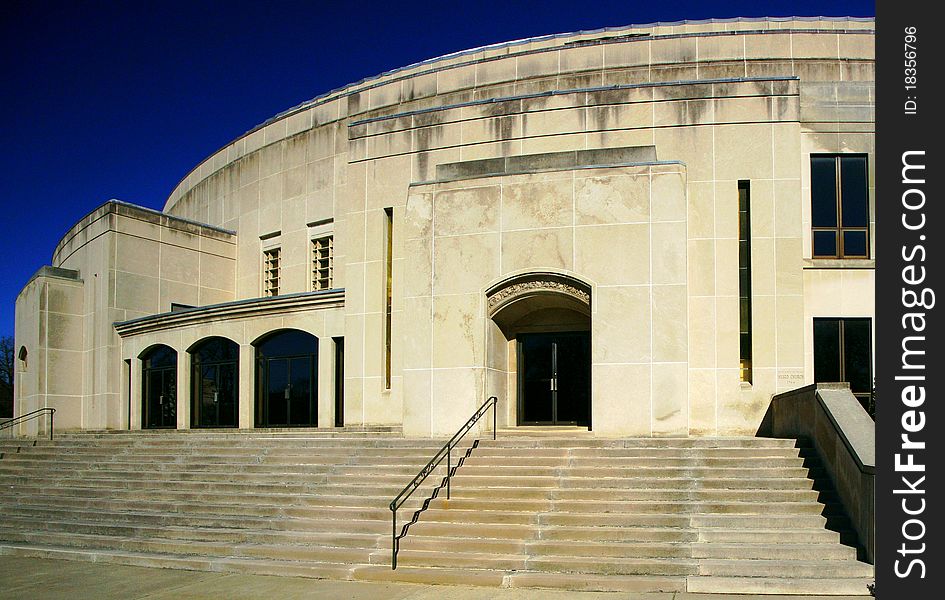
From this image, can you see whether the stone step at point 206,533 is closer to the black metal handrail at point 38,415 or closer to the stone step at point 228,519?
the stone step at point 228,519

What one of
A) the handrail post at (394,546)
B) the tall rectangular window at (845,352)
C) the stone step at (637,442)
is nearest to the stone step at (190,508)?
the handrail post at (394,546)

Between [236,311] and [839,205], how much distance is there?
16050mm

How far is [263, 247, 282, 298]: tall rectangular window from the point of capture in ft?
101

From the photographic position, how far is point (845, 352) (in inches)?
789

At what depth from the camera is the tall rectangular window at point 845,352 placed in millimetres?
19953

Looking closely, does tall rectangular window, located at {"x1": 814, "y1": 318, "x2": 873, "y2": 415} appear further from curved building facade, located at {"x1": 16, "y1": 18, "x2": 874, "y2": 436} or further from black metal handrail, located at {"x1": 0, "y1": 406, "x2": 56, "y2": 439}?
black metal handrail, located at {"x1": 0, "y1": 406, "x2": 56, "y2": 439}

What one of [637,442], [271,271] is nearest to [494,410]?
[637,442]

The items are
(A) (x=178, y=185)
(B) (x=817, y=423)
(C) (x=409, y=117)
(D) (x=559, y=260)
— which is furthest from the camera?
(A) (x=178, y=185)

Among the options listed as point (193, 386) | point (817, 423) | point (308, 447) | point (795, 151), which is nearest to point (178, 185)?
point (193, 386)

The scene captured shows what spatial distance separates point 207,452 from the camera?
2033 centimetres

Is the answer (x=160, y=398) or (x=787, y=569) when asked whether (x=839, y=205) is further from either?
(x=160, y=398)

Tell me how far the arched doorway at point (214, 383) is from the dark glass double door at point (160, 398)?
3.00 ft

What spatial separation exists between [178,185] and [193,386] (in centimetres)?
1487

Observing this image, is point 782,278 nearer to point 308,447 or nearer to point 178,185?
point 308,447
